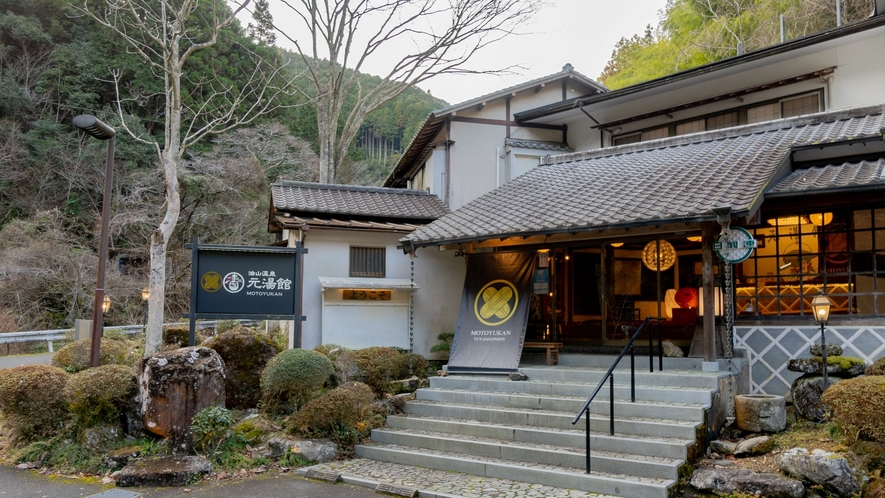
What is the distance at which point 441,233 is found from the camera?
12148mm

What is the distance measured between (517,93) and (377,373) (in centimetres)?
1055

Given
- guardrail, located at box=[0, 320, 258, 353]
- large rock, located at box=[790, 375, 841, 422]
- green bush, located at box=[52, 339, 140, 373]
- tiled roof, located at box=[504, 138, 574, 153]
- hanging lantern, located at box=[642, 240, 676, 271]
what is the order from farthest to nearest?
guardrail, located at box=[0, 320, 258, 353]
tiled roof, located at box=[504, 138, 574, 153]
green bush, located at box=[52, 339, 140, 373]
hanging lantern, located at box=[642, 240, 676, 271]
large rock, located at box=[790, 375, 841, 422]

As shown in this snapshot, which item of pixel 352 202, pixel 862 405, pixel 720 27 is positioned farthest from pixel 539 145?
pixel 720 27

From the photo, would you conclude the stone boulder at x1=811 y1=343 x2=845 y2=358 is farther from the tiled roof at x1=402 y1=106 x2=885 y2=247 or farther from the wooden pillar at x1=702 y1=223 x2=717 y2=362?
the tiled roof at x1=402 y1=106 x2=885 y2=247

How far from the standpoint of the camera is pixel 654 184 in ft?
37.0

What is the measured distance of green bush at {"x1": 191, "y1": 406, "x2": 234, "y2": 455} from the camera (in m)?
A: 8.61

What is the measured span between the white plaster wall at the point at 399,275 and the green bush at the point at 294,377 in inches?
122

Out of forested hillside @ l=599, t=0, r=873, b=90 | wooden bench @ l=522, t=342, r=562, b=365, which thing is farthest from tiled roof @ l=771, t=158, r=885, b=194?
forested hillside @ l=599, t=0, r=873, b=90

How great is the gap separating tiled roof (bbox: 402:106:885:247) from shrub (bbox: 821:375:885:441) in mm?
2651

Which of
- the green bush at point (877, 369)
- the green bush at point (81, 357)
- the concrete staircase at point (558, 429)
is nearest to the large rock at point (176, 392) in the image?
the concrete staircase at point (558, 429)

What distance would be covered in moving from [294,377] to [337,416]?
0.94 m

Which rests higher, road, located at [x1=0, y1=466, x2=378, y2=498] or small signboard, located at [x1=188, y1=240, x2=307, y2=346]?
small signboard, located at [x1=188, y1=240, x2=307, y2=346]

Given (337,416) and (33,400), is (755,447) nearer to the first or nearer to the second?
(337,416)

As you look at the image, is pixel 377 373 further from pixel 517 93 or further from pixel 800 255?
pixel 517 93
